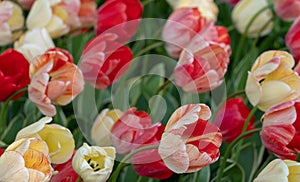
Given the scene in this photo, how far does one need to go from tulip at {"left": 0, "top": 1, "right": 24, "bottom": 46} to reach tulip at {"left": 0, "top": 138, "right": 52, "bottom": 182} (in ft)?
1.18

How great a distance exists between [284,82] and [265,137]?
0.26ft

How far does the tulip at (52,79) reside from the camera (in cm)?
96

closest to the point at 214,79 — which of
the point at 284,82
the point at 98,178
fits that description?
the point at 284,82

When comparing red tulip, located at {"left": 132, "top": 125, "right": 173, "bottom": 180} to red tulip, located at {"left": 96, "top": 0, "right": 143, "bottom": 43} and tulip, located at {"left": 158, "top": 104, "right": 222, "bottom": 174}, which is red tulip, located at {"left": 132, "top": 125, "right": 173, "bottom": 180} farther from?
red tulip, located at {"left": 96, "top": 0, "right": 143, "bottom": 43}

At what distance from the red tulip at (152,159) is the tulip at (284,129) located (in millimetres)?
131

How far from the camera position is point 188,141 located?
0.83 m

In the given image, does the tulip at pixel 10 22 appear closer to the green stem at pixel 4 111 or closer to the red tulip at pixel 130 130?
the green stem at pixel 4 111

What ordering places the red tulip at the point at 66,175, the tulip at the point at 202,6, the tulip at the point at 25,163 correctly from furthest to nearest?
the tulip at the point at 202,6, the red tulip at the point at 66,175, the tulip at the point at 25,163

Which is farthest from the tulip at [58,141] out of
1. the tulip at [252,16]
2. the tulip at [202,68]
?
the tulip at [252,16]

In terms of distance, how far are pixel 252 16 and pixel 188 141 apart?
1.89ft

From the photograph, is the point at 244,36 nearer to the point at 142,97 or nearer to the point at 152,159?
the point at 142,97

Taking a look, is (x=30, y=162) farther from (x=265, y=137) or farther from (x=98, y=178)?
(x=265, y=137)

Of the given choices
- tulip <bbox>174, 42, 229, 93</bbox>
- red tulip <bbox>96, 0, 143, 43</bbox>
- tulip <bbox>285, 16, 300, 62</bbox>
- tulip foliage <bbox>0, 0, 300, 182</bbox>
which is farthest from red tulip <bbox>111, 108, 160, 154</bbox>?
tulip <bbox>285, 16, 300, 62</bbox>

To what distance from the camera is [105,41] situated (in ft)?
3.36
